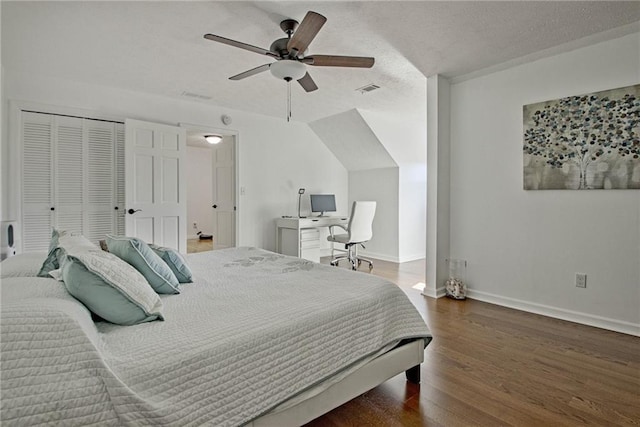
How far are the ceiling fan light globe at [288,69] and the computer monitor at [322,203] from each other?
10.7 ft

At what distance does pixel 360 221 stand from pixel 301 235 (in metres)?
0.92

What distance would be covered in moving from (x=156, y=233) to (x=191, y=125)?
5.01 ft

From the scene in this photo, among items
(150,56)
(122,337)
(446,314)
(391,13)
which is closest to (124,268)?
(122,337)

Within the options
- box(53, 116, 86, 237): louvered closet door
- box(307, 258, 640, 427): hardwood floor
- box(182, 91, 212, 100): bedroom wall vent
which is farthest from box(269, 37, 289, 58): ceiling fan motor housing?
box(53, 116, 86, 237): louvered closet door

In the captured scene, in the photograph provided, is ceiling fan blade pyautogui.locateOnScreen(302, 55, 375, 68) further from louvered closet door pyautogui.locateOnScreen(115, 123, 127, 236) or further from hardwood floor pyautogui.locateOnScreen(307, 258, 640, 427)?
louvered closet door pyautogui.locateOnScreen(115, 123, 127, 236)

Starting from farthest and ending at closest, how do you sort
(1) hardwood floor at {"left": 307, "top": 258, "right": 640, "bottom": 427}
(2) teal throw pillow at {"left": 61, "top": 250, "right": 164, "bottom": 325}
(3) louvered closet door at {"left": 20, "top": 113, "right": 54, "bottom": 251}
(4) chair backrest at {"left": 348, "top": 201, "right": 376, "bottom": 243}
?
1. (4) chair backrest at {"left": 348, "top": 201, "right": 376, "bottom": 243}
2. (3) louvered closet door at {"left": 20, "top": 113, "right": 54, "bottom": 251}
3. (1) hardwood floor at {"left": 307, "top": 258, "right": 640, "bottom": 427}
4. (2) teal throw pillow at {"left": 61, "top": 250, "right": 164, "bottom": 325}

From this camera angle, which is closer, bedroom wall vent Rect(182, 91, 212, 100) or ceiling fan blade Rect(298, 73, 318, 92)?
ceiling fan blade Rect(298, 73, 318, 92)

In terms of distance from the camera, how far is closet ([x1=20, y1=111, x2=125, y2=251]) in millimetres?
3475

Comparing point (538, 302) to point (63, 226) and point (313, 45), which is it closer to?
→ point (313, 45)

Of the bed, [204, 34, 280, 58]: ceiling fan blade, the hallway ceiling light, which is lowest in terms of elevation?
the bed

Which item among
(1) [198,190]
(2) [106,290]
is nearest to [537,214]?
(2) [106,290]

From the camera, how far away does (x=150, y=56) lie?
3006 millimetres

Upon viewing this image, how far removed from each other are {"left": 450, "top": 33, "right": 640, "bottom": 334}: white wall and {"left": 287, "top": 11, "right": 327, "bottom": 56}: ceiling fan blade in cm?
215

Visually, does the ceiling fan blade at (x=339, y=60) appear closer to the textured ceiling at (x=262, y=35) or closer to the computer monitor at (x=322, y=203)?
the textured ceiling at (x=262, y=35)
